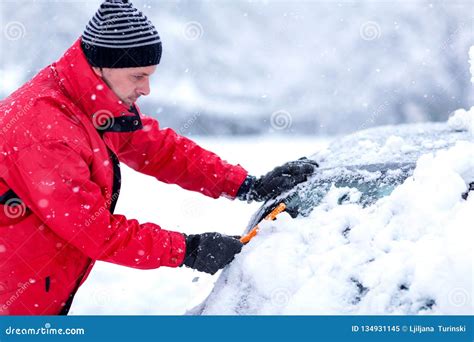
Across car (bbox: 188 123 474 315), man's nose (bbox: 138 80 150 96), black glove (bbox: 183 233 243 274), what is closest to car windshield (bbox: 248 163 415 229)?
car (bbox: 188 123 474 315)

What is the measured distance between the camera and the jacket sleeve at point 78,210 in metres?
2.00

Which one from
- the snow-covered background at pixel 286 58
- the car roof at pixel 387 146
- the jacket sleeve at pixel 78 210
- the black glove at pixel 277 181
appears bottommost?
the jacket sleeve at pixel 78 210

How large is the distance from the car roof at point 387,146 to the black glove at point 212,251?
72cm

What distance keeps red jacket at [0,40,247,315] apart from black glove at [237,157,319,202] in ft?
2.00

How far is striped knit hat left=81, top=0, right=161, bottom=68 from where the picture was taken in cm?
222

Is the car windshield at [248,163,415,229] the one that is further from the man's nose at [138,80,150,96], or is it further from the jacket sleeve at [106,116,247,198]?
the man's nose at [138,80,150,96]

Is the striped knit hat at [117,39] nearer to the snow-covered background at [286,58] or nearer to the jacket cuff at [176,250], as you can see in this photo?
the jacket cuff at [176,250]

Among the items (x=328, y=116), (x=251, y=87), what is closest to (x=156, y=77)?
(x=251, y=87)

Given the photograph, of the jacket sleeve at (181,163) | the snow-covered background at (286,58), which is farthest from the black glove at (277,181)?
the snow-covered background at (286,58)

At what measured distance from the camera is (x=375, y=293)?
5.78 feet

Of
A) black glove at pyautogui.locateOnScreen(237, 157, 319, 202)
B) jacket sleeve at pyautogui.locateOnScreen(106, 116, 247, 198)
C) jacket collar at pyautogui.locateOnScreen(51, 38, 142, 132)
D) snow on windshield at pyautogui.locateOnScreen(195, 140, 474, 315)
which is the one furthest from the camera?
jacket sleeve at pyautogui.locateOnScreen(106, 116, 247, 198)

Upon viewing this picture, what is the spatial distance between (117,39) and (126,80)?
148mm

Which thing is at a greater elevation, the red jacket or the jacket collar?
the jacket collar

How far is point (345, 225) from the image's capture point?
209 centimetres
